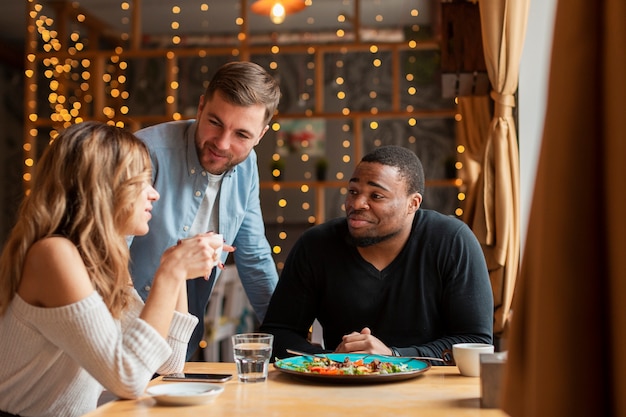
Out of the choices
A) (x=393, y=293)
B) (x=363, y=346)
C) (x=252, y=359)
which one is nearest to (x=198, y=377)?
(x=252, y=359)

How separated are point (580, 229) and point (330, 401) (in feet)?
3.08

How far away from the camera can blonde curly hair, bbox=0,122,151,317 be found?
1475 mm

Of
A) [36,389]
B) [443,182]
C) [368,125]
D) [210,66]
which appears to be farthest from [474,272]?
[210,66]

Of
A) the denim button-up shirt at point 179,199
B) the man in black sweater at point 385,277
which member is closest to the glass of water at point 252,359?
the man in black sweater at point 385,277

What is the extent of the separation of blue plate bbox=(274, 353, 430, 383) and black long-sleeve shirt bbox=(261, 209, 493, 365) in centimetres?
37

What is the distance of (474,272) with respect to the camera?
2.20 metres

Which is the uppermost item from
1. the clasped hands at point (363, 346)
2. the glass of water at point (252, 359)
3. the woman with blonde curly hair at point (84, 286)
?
the woman with blonde curly hair at point (84, 286)

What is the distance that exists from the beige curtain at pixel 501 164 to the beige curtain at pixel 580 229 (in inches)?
110

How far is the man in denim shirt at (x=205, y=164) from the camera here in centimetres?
216

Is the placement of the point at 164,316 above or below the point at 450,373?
above

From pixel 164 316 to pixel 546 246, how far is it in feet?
3.65

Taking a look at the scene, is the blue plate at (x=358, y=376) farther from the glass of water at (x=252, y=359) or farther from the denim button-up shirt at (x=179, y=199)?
the denim button-up shirt at (x=179, y=199)

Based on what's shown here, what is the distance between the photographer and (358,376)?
147cm

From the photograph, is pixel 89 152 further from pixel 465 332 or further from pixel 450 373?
pixel 465 332
